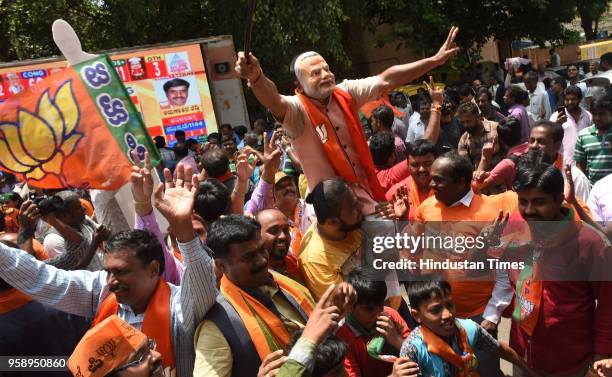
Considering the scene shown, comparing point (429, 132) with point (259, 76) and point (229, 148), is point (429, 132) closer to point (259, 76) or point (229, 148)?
point (259, 76)

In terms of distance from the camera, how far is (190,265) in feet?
7.81

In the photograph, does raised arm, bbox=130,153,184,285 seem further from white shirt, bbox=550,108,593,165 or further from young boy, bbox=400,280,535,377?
white shirt, bbox=550,108,593,165

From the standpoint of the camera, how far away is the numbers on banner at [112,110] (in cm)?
396

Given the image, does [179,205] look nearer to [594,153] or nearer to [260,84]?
[260,84]

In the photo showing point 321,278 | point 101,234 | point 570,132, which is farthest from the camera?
point 570,132

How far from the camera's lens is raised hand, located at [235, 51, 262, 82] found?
3.29 meters

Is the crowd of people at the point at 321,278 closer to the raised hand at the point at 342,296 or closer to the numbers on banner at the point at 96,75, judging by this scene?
the raised hand at the point at 342,296

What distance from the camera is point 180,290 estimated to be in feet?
8.20

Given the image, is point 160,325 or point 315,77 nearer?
point 160,325

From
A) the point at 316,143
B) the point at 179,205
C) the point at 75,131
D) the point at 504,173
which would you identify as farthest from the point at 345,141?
the point at 75,131

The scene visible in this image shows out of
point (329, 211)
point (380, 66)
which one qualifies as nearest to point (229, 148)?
point (329, 211)

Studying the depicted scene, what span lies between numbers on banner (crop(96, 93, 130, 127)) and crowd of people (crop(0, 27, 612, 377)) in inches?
17.4

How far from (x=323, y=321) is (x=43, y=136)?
8.14 ft

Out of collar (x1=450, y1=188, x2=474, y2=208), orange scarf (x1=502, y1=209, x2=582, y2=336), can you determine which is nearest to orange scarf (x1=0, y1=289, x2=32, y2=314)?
collar (x1=450, y1=188, x2=474, y2=208)
